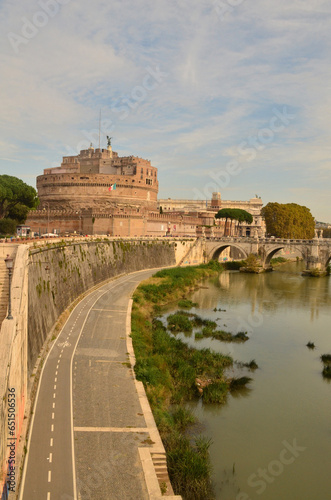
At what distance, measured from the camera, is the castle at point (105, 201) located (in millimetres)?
58719

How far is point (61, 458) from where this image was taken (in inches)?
474

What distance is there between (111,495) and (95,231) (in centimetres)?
4817

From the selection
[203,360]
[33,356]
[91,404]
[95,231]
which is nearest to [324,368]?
[203,360]

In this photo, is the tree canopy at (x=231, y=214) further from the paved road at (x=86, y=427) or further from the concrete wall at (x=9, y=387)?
the concrete wall at (x=9, y=387)

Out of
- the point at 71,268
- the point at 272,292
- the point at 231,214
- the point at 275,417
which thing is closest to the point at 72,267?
the point at 71,268

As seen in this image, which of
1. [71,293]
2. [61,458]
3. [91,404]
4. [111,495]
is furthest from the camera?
[71,293]

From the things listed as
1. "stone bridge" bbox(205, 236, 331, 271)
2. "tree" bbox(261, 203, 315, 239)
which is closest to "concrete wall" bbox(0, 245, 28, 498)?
"stone bridge" bbox(205, 236, 331, 271)

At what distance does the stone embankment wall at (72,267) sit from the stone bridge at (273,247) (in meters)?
8.54

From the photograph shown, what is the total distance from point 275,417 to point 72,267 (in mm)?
18998

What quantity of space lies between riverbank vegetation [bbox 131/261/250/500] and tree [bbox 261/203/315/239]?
53.7 meters

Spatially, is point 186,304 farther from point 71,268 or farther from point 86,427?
point 86,427

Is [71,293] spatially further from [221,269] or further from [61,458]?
[221,269]

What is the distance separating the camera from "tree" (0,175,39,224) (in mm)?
43906

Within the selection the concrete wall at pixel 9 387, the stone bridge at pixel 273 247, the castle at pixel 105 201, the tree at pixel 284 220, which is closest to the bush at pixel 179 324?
the concrete wall at pixel 9 387
